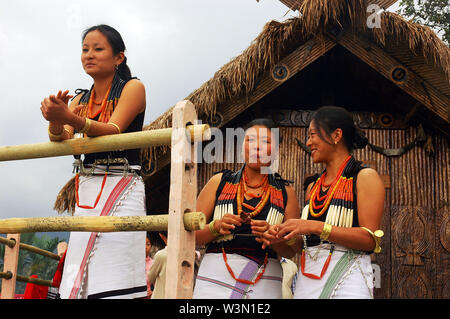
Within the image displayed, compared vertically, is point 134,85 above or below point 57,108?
above

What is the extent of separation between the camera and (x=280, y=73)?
5.87 meters

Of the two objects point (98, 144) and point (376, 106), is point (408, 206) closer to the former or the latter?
point (376, 106)

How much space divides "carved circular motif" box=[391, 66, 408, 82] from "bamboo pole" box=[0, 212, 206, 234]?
4497 mm

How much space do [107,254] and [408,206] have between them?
451 centimetres

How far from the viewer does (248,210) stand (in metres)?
3.01

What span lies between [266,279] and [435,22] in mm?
10621

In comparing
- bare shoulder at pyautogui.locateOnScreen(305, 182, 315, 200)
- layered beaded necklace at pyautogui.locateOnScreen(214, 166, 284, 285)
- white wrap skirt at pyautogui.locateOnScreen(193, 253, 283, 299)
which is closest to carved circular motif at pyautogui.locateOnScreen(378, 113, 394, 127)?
bare shoulder at pyautogui.locateOnScreen(305, 182, 315, 200)

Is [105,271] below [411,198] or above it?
below

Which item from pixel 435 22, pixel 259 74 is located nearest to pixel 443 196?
pixel 259 74

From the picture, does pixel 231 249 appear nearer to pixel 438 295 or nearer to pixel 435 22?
pixel 438 295

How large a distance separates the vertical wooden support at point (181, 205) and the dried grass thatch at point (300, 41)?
365cm

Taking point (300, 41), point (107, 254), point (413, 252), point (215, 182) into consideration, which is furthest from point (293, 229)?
point (413, 252)

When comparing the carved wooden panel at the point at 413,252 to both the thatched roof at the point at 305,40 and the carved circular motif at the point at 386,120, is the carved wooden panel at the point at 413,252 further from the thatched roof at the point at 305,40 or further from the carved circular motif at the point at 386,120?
the thatched roof at the point at 305,40

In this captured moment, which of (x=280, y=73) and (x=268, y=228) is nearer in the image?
(x=268, y=228)
